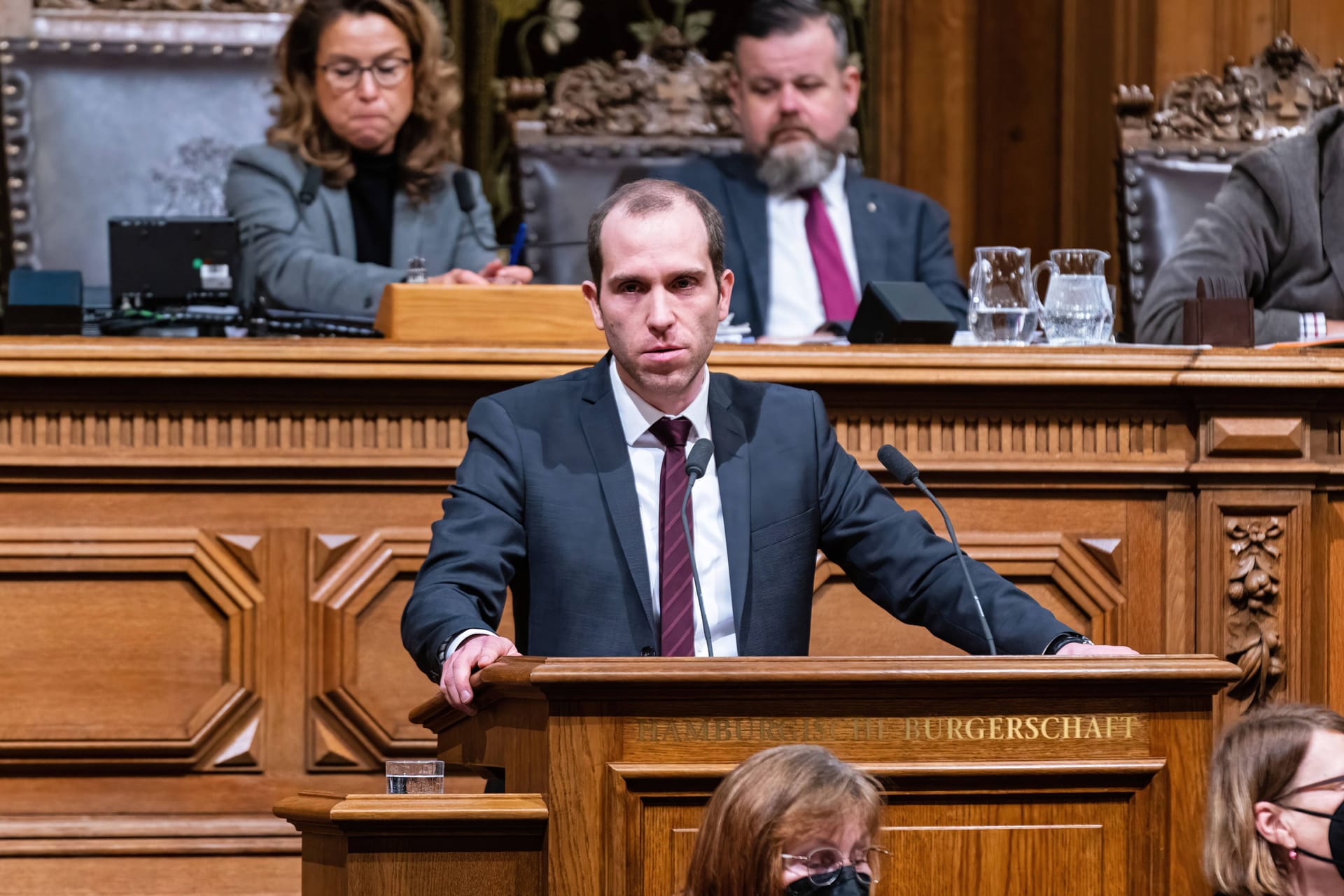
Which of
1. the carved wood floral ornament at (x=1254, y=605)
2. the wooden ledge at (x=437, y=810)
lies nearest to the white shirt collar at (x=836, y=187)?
the carved wood floral ornament at (x=1254, y=605)

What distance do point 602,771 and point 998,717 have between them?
0.38m

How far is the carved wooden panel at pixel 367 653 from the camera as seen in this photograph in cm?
292

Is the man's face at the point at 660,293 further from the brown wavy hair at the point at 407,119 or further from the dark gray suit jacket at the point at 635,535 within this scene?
the brown wavy hair at the point at 407,119

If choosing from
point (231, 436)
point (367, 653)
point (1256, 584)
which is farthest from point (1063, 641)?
point (231, 436)

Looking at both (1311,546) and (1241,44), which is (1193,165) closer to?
(1241,44)

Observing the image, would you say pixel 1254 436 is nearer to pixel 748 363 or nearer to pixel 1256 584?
pixel 1256 584

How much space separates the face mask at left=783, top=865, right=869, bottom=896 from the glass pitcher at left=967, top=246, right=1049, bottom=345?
1803 mm

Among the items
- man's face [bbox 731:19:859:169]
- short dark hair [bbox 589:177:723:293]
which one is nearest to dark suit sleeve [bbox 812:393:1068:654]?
short dark hair [bbox 589:177:723:293]

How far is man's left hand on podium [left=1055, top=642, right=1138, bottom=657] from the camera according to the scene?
199 centimetres

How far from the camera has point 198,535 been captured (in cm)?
293

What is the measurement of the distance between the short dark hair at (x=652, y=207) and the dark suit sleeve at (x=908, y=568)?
28 centimetres

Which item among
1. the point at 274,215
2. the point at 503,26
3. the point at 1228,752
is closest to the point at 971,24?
the point at 503,26

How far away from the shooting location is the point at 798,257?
4.34 m

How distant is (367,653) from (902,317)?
1013mm
